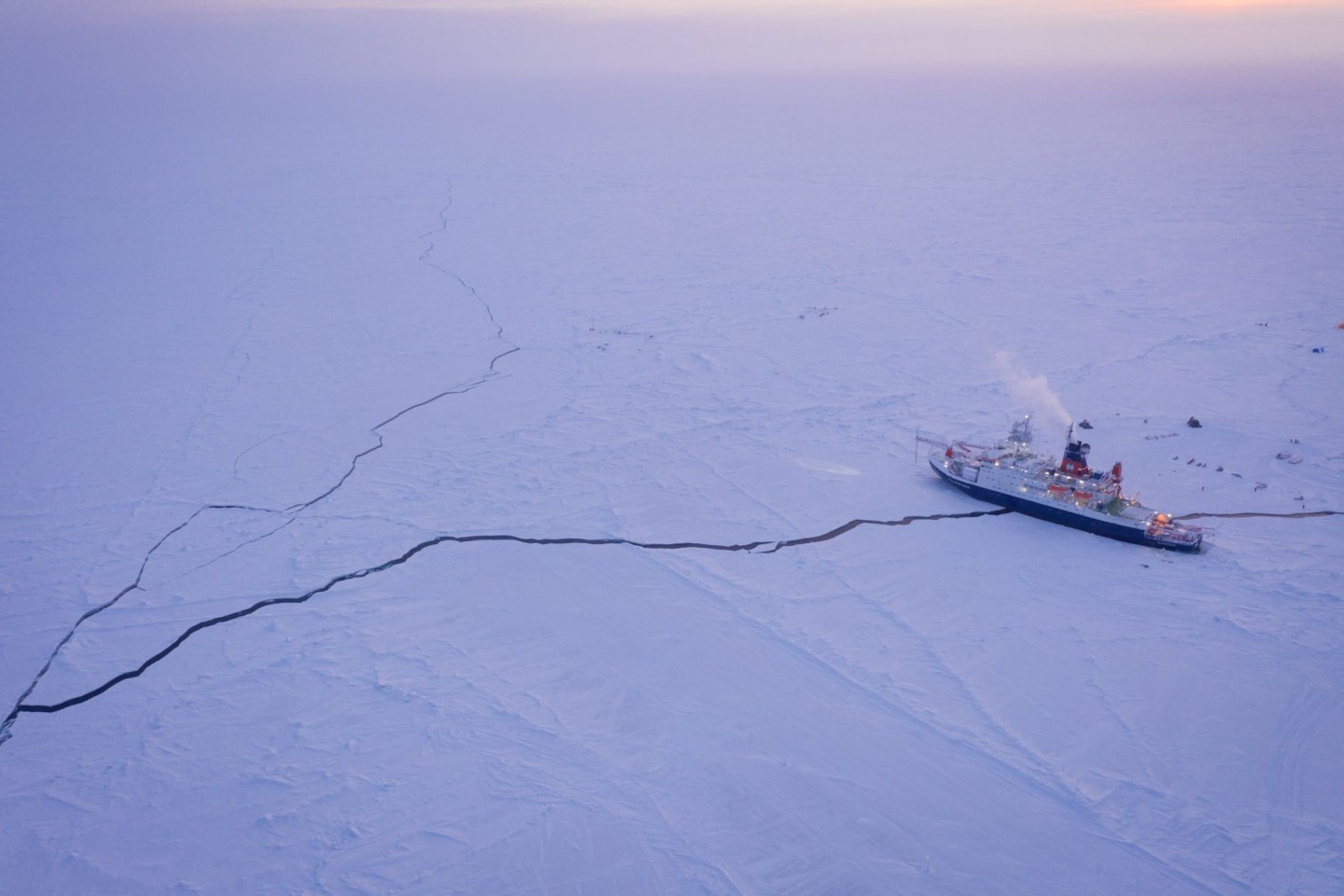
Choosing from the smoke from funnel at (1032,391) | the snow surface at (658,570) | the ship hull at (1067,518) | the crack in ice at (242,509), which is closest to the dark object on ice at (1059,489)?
the ship hull at (1067,518)

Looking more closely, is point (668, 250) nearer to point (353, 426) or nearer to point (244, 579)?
point (353, 426)

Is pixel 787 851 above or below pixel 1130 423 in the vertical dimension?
below

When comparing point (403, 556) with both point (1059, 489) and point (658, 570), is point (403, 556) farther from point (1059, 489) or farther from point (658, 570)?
point (1059, 489)

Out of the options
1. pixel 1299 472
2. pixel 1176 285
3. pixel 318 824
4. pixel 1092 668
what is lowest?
pixel 318 824

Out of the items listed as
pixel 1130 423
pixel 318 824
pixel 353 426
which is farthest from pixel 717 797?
pixel 1130 423

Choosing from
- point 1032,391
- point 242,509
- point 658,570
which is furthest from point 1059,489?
point 242,509

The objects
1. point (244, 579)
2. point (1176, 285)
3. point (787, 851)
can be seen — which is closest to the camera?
point (787, 851)
